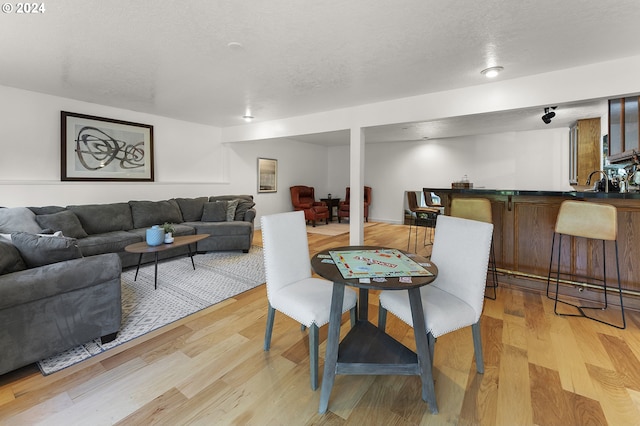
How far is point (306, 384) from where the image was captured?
1.69 metres

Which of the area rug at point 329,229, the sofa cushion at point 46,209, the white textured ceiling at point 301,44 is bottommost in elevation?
the area rug at point 329,229

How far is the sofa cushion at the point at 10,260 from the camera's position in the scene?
5.92 ft

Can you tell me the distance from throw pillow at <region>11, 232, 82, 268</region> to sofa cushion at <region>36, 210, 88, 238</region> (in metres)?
1.80

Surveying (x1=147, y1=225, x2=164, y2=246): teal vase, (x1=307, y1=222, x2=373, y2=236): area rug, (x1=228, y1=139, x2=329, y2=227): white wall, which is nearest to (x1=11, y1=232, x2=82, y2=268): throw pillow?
(x1=147, y1=225, x2=164, y2=246): teal vase

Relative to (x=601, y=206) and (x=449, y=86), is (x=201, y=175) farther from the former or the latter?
(x=601, y=206)

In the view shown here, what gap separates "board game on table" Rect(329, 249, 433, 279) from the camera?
1.52m

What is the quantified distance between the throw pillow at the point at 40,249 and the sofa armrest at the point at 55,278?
0.09 metres

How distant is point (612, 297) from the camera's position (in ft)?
9.10

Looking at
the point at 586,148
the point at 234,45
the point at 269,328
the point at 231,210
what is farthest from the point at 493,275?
the point at 231,210

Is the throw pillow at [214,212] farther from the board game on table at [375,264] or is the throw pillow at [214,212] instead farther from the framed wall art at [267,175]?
the board game on table at [375,264]

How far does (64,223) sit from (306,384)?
144 inches

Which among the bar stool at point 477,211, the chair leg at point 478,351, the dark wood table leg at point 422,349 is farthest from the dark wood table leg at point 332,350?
the bar stool at point 477,211

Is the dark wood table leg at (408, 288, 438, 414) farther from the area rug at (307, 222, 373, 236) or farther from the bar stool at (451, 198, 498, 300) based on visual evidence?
the area rug at (307, 222, 373, 236)

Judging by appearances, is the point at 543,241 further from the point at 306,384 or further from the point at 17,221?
the point at 17,221
